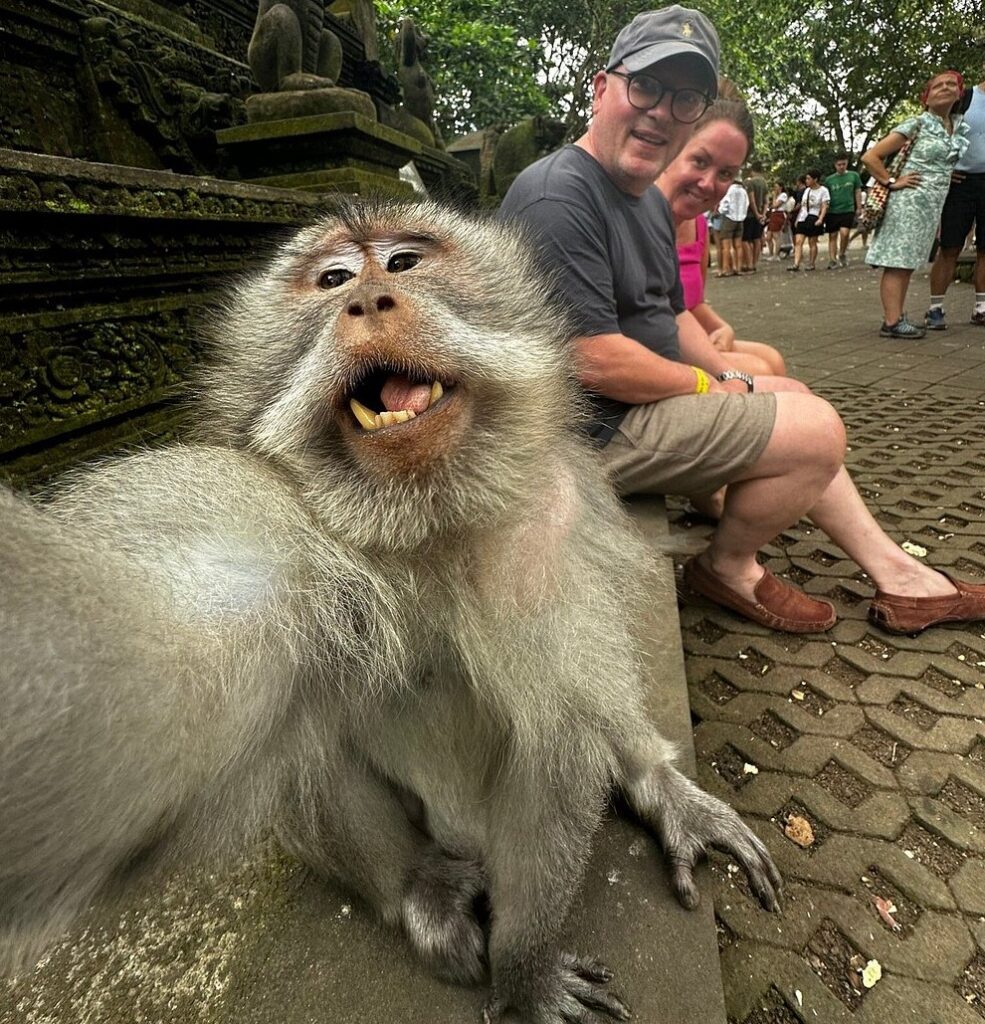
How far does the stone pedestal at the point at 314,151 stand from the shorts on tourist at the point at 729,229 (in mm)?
12777

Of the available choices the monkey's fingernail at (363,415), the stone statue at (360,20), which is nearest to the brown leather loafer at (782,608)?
the monkey's fingernail at (363,415)

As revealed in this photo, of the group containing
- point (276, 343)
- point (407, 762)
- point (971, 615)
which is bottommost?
point (971, 615)

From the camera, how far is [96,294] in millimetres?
2436

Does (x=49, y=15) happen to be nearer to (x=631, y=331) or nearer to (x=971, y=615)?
(x=631, y=331)

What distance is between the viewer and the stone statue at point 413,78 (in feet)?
29.3

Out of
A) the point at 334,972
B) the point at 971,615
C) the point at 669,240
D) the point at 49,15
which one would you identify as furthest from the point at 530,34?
the point at 334,972

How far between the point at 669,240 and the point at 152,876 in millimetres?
2685

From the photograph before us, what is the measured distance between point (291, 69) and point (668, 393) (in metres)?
4.41

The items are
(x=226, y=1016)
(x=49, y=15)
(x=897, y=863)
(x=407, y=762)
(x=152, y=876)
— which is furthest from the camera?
(x=49, y=15)

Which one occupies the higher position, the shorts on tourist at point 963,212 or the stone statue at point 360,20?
the stone statue at point 360,20

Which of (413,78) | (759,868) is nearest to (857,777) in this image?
(759,868)

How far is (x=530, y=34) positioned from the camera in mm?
18016

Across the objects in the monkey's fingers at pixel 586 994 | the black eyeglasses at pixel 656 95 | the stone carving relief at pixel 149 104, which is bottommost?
the monkey's fingers at pixel 586 994

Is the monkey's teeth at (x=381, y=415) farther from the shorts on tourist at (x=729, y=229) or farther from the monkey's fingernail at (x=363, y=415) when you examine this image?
the shorts on tourist at (x=729, y=229)
